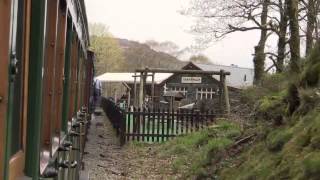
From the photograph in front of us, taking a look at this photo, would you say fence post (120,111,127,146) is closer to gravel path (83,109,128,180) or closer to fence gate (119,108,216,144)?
fence gate (119,108,216,144)

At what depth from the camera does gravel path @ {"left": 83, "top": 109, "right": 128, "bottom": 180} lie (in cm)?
1177

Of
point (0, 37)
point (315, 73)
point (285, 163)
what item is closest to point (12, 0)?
point (0, 37)

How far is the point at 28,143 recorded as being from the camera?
8.14ft

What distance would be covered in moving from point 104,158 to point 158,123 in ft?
12.7

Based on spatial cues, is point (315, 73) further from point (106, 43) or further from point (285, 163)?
point (106, 43)

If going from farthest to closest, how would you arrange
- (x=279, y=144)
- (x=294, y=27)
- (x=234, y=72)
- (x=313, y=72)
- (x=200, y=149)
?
1. (x=234, y=72)
2. (x=200, y=149)
3. (x=294, y=27)
4. (x=313, y=72)
5. (x=279, y=144)

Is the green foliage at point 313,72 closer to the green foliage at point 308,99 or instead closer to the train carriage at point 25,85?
the green foliage at point 308,99

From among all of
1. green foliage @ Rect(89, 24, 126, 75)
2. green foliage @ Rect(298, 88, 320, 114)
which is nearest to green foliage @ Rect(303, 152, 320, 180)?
green foliage @ Rect(298, 88, 320, 114)

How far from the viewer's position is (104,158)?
14250mm

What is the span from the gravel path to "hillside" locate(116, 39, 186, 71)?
69.8 meters

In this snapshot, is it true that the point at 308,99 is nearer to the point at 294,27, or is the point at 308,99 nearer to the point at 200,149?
the point at 294,27

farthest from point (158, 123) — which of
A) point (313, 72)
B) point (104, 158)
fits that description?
point (313, 72)

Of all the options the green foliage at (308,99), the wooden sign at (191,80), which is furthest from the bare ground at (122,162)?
the wooden sign at (191,80)

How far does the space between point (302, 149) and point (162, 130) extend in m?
12.1
